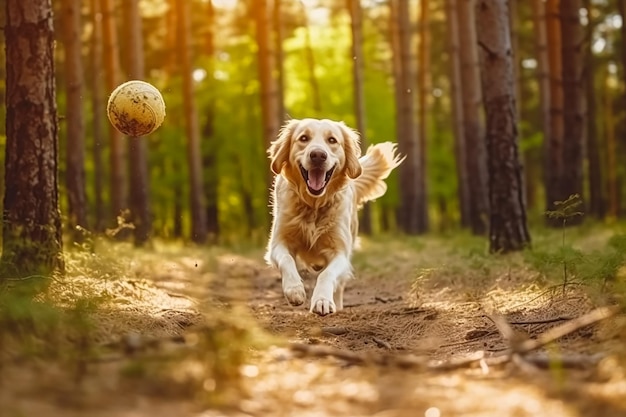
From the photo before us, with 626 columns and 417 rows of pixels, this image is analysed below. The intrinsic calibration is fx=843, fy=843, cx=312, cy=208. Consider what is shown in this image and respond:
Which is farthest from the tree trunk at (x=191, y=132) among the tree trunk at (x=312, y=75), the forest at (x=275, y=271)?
the tree trunk at (x=312, y=75)

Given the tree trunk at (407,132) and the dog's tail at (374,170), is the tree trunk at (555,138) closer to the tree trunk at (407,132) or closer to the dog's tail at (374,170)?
the tree trunk at (407,132)

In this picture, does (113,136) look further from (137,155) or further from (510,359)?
(510,359)

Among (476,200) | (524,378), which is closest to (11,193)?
(524,378)

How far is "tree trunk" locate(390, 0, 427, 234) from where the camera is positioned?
22.2 m

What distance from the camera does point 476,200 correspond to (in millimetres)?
18438

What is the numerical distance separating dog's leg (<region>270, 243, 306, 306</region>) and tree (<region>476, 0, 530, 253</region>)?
12.6 ft

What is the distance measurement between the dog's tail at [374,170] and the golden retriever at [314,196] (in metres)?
1.50

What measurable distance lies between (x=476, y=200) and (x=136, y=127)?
1222 centimetres

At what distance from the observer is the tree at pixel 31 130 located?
756 cm

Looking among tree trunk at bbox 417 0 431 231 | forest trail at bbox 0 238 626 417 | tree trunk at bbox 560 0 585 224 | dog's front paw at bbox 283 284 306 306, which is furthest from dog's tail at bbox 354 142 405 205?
tree trunk at bbox 417 0 431 231

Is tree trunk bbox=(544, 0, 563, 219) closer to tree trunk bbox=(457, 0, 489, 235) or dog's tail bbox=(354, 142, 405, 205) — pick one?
tree trunk bbox=(457, 0, 489, 235)

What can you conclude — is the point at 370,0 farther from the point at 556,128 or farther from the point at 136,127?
the point at 136,127

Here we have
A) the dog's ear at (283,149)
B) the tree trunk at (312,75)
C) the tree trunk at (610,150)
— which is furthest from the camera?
the tree trunk at (610,150)

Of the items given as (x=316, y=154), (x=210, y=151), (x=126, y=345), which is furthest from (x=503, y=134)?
(x=210, y=151)
